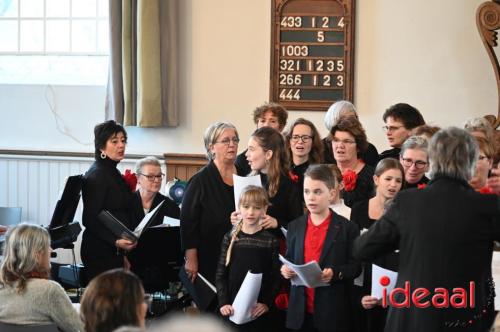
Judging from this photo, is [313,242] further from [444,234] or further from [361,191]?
[444,234]

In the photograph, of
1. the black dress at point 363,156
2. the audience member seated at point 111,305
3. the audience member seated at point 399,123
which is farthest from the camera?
the black dress at point 363,156

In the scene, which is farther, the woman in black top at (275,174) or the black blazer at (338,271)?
the woman in black top at (275,174)

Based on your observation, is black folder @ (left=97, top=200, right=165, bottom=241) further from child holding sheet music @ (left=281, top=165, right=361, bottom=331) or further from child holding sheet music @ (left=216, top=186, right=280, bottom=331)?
child holding sheet music @ (left=281, top=165, right=361, bottom=331)

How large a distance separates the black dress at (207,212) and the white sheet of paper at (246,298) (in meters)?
0.38

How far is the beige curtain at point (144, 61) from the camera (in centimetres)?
752

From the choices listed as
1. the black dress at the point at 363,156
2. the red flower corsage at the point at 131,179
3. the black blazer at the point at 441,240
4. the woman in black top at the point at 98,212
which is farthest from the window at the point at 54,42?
the black blazer at the point at 441,240

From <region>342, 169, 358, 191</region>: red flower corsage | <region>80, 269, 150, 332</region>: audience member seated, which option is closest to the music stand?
<region>342, 169, 358, 191</region>: red flower corsage

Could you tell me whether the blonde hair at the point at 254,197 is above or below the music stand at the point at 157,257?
above

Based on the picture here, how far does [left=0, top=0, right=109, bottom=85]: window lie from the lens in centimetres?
808

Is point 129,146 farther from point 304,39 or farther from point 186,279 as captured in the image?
point 186,279

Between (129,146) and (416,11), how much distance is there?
2.69m

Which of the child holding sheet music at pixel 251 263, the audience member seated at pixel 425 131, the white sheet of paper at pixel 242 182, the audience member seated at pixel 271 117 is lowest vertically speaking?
the child holding sheet music at pixel 251 263

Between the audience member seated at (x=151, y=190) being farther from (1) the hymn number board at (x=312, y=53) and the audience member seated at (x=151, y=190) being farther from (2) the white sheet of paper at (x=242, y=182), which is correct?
(1) the hymn number board at (x=312, y=53)

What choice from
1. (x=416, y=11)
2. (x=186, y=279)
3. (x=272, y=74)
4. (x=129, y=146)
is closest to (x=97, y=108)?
(x=129, y=146)
